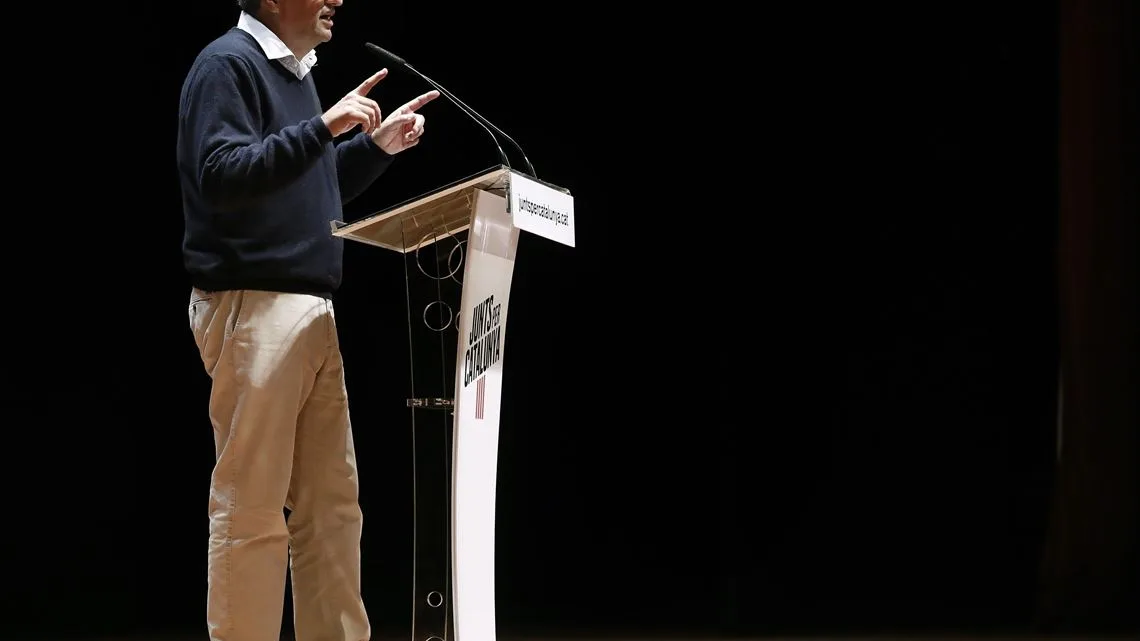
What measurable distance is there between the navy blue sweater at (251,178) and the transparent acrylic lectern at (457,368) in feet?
0.39

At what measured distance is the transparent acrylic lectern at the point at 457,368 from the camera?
179cm

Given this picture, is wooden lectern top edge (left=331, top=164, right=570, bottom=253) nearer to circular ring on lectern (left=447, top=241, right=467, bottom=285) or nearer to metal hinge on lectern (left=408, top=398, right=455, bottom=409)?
circular ring on lectern (left=447, top=241, right=467, bottom=285)

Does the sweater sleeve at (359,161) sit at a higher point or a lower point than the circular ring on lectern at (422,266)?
higher

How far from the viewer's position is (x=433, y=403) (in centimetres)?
185

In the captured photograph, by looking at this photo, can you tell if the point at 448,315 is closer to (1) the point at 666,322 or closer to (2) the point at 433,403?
(2) the point at 433,403

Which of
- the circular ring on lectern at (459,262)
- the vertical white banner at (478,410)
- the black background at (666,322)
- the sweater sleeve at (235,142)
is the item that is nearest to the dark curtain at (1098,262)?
the black background at (666,322)

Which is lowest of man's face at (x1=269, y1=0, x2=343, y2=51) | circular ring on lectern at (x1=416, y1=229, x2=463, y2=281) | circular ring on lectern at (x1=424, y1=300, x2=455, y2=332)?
circular ring on lectern at (x1=424, y1=300, x2=455, y2=332)

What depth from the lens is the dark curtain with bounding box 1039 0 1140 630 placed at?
382 centimetres

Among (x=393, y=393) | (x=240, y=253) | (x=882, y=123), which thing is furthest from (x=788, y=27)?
(x=240, y=253)

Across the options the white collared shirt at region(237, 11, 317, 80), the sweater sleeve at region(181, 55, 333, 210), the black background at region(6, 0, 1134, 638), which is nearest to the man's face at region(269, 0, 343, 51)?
the white collared shirt at region(237, 11, 317, 80)

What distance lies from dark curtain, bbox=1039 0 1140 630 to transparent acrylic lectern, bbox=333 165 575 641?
255 cm

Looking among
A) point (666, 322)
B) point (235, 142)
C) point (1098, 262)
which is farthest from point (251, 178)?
point (1098, 262)

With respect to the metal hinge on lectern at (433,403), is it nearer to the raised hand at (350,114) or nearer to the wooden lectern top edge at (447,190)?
the wooden lectern top edge at (447,190)

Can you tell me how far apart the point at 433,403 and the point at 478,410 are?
0.07 meters
